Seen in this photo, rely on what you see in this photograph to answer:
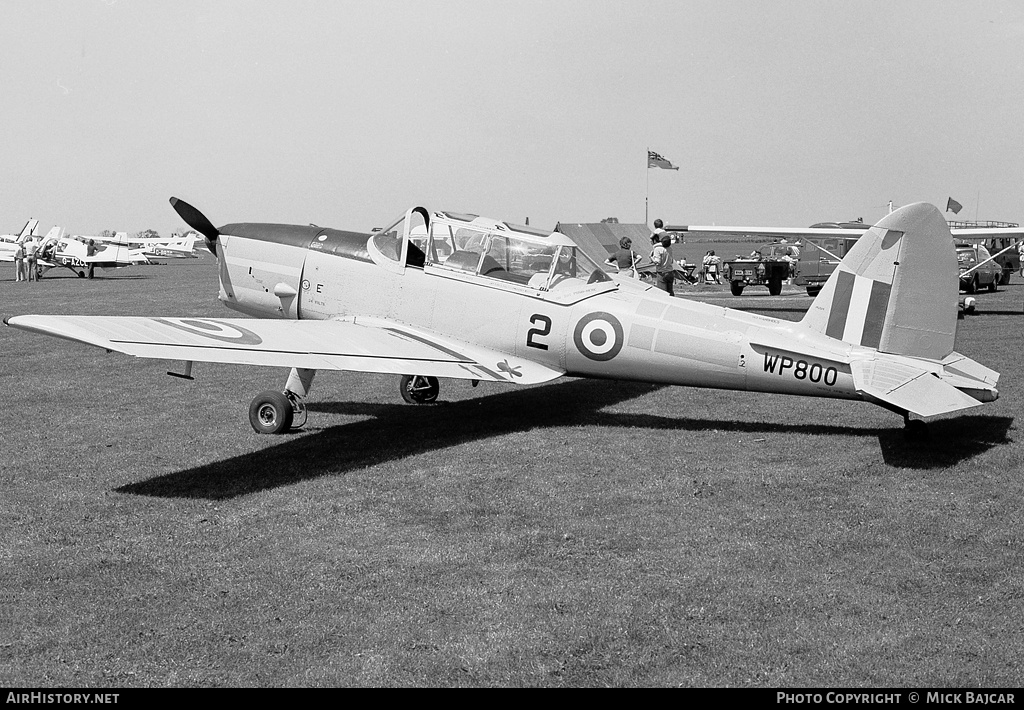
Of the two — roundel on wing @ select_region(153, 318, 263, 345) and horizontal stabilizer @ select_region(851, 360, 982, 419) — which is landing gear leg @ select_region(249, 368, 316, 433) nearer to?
roundel on wing @ select_region(153, 318, 263, 345)

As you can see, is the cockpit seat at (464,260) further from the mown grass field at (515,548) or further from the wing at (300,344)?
the mown grass field at (515,548)

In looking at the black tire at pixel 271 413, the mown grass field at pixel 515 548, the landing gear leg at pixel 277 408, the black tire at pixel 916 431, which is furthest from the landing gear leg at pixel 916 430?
the black tire at pixel 271 413

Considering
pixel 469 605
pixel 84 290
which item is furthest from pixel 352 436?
pixel 84 290

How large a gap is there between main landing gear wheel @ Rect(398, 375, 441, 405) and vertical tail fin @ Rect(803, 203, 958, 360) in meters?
4.72

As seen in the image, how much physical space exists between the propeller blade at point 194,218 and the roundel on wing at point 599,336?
187 inches

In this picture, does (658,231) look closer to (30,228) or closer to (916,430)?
(916,430)

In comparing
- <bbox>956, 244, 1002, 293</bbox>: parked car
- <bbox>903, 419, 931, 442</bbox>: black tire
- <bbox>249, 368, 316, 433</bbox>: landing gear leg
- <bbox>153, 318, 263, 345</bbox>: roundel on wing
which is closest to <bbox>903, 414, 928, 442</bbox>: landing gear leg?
<bbox>903, 419, 931, 442</bbox>: black tire

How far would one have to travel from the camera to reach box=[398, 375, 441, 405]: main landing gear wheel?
1001 cm

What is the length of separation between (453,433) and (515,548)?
3.28 metres

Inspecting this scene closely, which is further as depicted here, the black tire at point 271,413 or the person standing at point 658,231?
the person standing at point 658,231

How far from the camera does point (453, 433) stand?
27.3ft

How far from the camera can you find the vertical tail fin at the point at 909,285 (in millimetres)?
7008

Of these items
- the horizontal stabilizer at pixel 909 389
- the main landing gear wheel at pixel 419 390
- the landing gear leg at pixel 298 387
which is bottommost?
the main landing gear wheel at pixel 419 390

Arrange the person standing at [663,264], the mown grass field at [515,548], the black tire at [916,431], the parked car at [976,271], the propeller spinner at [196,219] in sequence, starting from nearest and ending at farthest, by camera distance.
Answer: the mown grass field at [515,548], the black tire at [916,431], the propeller spinner at [196,219], the person standing at [663,264], the parked car at [976,271]
